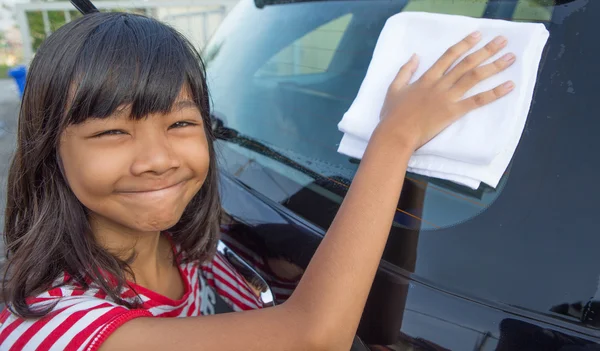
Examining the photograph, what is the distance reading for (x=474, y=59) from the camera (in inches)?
41.1

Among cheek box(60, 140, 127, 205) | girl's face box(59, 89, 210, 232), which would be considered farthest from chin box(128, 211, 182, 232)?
cheek box(60, 140, 127, 205)

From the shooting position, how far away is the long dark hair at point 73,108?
1042 millimetres

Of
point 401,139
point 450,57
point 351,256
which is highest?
point 450,57

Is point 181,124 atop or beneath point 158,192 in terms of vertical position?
atop

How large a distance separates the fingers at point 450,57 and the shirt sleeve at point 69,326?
0.85 metres

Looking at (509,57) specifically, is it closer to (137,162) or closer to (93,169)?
(137,162)

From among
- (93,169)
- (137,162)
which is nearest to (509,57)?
(137,162)

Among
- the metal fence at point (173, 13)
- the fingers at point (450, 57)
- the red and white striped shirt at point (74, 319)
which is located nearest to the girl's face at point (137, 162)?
the red and white striped shirt at point (74, 319)

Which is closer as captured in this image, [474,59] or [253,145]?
[474,59]

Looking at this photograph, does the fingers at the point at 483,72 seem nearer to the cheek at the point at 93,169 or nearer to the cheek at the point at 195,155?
the cheek at the point at 195,155

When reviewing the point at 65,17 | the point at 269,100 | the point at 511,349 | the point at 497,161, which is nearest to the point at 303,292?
the point at 511,349

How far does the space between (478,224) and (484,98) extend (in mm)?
285

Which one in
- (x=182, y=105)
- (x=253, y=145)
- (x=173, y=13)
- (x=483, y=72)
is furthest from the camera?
(x=173, y=13)

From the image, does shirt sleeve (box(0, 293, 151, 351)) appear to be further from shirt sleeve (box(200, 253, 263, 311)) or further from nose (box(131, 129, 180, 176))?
shirt sleeve (box(200, 253, 263, 311))
